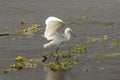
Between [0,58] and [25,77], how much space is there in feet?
6.36

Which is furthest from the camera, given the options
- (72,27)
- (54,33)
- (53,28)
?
(72,27)

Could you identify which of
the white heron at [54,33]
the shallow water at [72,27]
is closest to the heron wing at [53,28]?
the white heron at [54,33]

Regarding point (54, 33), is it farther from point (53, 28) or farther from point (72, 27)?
point (72, 27)

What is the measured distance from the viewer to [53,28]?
1258cm

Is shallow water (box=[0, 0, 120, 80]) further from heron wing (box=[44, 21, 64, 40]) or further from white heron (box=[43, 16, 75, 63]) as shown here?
heron wing (box=[44, 21, 64, 40])

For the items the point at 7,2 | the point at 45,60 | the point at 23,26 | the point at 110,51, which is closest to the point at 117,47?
the point at 110,51

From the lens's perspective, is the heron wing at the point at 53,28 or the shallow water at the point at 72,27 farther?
the heron wing at the point at 53,28

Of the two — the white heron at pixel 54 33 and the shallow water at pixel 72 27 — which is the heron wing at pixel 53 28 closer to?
the white heron at pixel 54 33

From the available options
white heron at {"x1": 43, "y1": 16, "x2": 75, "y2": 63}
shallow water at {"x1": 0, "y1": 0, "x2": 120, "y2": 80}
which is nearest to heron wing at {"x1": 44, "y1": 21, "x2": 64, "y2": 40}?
white heron at {"x1": 43, "y1": 16, "x2": 75, "y2": 63}

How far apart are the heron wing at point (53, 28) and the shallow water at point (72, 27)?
2.24 ft

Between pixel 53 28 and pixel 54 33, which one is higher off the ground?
pixel 53 28

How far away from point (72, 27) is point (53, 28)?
13.8 feet

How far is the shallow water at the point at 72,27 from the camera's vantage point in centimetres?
1127

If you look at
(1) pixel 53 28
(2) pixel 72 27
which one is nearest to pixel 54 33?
(1) pixel 53 28
